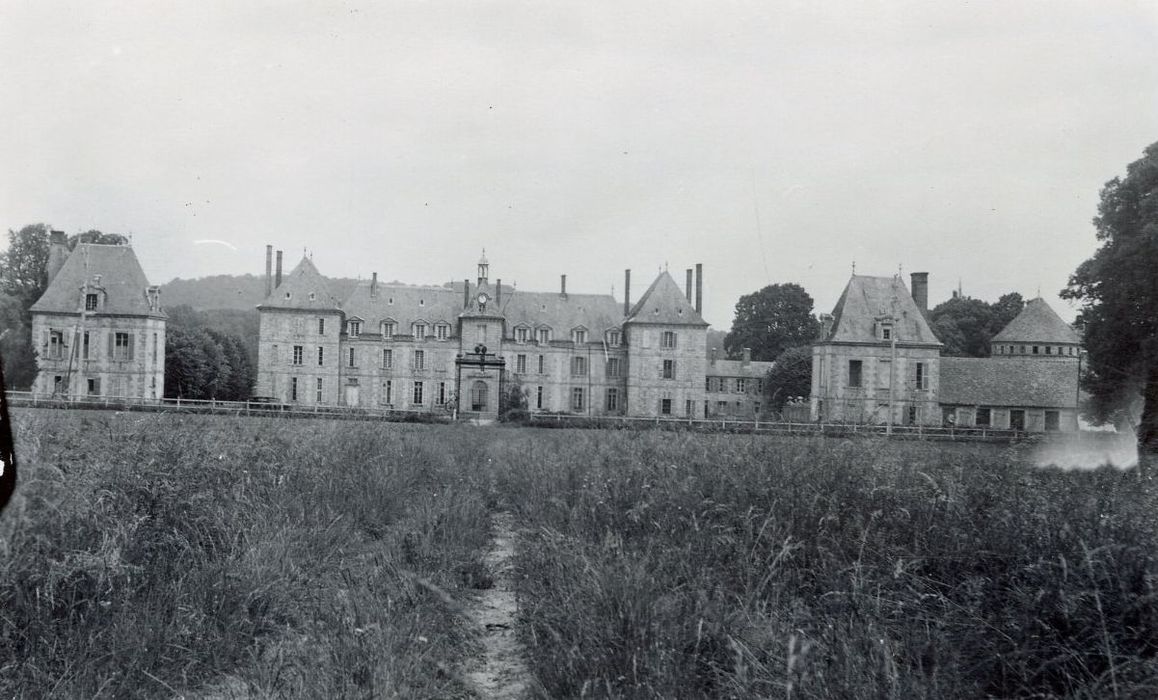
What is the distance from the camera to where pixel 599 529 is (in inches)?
224

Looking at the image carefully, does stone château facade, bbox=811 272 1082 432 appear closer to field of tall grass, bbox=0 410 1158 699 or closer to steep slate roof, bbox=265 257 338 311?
steep slate roof, bbox=265 257 338 311

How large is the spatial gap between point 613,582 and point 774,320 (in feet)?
216

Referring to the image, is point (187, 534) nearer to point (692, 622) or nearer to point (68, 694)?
point (68, 694)

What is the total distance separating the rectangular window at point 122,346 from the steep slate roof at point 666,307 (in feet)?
101

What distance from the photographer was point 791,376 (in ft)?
185

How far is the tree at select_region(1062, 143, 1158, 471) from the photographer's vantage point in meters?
17.4

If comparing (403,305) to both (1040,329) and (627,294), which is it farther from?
(1040,329)

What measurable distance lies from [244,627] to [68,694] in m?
1.05

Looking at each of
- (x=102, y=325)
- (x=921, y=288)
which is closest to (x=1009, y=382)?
(x=921, y=288)

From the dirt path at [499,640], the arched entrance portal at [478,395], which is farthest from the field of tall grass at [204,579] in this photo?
the arched entrance portal at [478,395]

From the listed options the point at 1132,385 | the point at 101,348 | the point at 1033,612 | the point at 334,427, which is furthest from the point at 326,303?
the point at 1033,612

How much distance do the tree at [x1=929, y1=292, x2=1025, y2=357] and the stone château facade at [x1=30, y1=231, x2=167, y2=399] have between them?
58840 millimetres

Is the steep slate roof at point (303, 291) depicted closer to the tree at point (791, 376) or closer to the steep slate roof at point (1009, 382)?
the tree at point (791, 376)

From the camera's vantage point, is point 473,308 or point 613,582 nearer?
point 613,582
